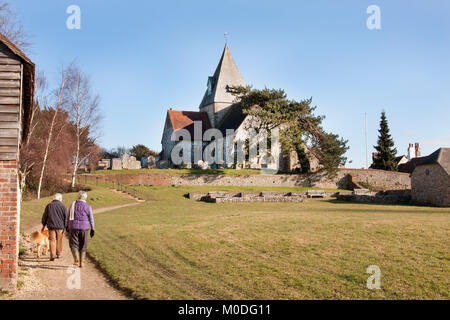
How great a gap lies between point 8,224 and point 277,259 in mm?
6412

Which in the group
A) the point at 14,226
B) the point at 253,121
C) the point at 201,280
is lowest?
the point at 201,280

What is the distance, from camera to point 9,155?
9234 millimetres

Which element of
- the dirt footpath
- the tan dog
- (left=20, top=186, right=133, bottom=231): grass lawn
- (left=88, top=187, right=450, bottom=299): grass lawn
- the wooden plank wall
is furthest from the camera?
(left=20, top=186, right=133, bottom=231): grass lawn

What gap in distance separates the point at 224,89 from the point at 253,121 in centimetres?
1266

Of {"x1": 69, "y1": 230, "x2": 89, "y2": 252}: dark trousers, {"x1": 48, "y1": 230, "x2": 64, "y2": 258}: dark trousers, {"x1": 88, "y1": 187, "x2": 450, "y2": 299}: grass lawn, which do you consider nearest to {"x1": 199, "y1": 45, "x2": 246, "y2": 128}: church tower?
{"x1": 88, "y1": 187, "x2": 450, "y2": 299}: grass lawn

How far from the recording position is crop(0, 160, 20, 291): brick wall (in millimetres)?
8898

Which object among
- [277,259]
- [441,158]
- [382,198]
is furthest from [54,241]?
[441,158]

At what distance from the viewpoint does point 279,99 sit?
158ft

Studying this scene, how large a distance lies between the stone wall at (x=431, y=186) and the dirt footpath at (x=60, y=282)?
90.7 feet

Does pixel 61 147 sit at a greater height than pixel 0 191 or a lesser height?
greater

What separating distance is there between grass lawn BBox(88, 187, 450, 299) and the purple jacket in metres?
1.19

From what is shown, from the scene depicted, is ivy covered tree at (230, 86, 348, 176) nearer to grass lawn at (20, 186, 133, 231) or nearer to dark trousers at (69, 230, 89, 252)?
grass lawn at (20, 186, 133, 231)
